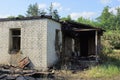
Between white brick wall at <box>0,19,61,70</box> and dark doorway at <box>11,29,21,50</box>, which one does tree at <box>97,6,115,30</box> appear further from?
white brick wall at <box>0,19,61,70</box>

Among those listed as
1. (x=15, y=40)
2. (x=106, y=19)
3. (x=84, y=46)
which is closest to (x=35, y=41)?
(x=15, y=40)

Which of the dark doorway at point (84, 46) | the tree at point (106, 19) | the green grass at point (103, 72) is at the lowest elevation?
the green grass at point (103, 72)

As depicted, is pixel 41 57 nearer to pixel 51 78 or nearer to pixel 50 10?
pixel 51 78

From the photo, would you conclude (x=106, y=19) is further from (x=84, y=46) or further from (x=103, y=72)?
(x=103, y=72)

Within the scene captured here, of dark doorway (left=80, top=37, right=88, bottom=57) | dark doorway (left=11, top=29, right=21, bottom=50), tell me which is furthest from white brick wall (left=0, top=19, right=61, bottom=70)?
dark doorway (left=80, top=37, right=88, bottom=57)

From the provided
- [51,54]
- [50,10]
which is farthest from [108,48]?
[50,10]

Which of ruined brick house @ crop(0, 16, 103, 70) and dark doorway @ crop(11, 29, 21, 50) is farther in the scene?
dark doorway @ crop(11, 29, 21, 50)

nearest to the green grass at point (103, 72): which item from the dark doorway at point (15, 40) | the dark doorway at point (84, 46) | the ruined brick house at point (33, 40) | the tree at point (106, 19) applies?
the ruined brick house at point (33, 40)

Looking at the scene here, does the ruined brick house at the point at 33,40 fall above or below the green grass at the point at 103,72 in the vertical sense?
above

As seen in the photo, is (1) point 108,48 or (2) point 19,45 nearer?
(2) point 19,45

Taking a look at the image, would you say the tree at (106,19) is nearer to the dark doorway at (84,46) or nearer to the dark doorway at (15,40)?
the dark doorway at (84,46)

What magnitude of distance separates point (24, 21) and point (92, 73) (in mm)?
6145

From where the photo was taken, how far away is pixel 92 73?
16.2m

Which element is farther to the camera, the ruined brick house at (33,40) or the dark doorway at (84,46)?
the dark doorway at (84,46)
